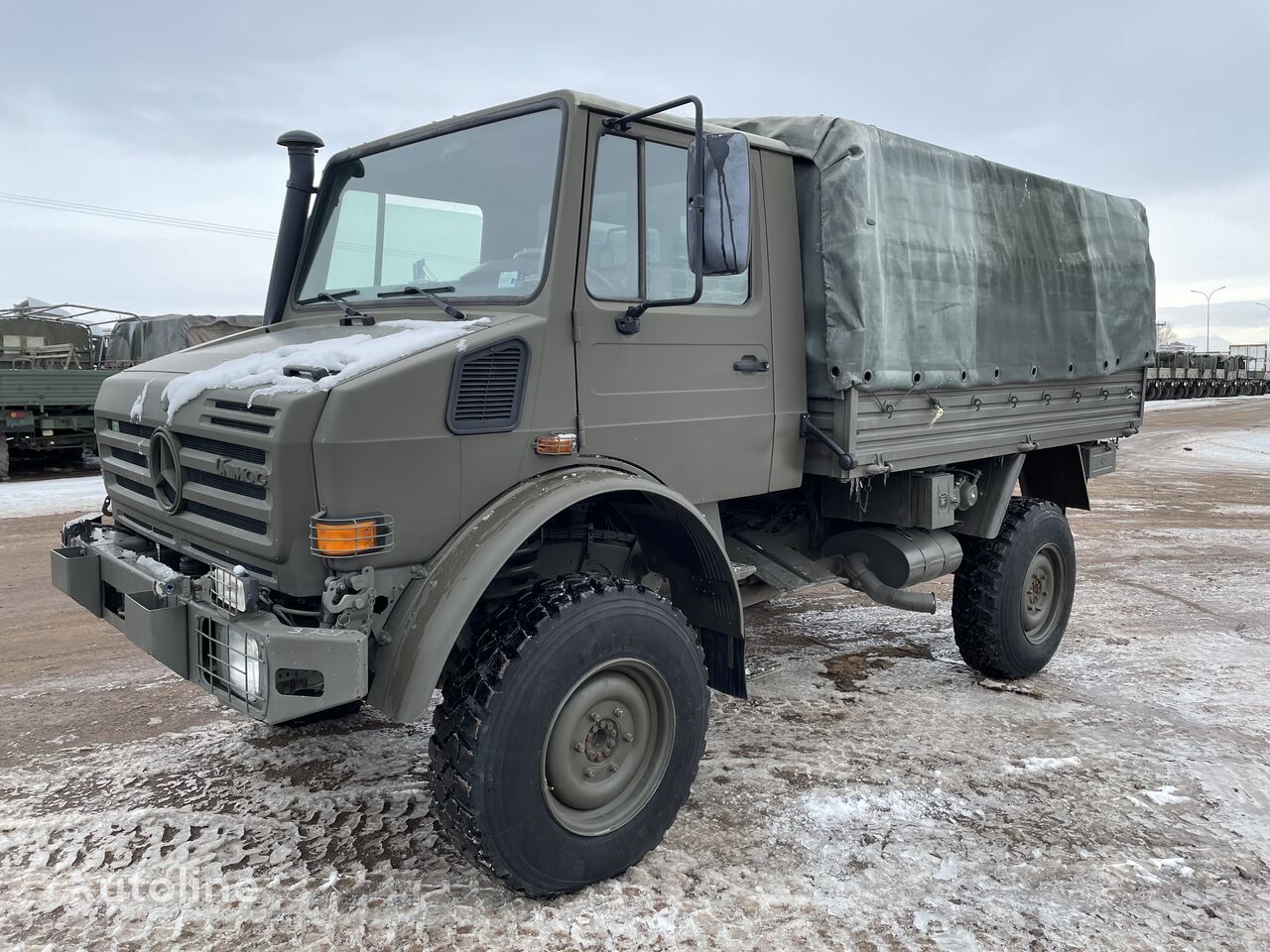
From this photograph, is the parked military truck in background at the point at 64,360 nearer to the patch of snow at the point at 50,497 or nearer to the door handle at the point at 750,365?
the patch of snow at the point at 50,497

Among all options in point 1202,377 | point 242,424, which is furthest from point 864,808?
point 1202,377

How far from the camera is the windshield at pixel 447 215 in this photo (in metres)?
→ 3.29

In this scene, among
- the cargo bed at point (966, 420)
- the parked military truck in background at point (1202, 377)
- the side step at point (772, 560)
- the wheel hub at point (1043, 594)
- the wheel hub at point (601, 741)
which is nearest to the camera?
the wheel hub at point (601, 741)

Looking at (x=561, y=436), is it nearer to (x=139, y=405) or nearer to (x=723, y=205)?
(x=723, y=205)

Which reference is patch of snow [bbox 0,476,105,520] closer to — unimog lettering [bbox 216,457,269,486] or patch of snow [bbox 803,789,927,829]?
unimog lettering [bbox 216,457,269,486]

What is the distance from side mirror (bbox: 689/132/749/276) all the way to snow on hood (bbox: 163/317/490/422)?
0.75 m

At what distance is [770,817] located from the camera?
11.8 feet

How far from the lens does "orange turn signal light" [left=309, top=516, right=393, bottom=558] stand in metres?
2.68

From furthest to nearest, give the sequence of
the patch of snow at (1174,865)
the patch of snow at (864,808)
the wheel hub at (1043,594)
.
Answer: the wheel hub at (1043,594)
the patch of snow at (864,808)
the patch of snow at (1174,865)

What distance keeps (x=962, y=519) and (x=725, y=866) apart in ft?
8.81

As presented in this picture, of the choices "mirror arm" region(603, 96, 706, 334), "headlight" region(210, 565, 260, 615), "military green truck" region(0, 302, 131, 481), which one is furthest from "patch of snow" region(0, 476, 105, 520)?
"mirror arm" region(603, 96, 706, 334)

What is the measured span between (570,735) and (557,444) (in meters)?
0.93

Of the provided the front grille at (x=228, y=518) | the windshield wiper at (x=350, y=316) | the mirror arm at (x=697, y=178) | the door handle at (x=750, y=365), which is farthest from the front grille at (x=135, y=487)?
the door handle at (x=750, y=365)

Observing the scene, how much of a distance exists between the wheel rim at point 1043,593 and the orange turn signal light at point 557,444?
3266mm
